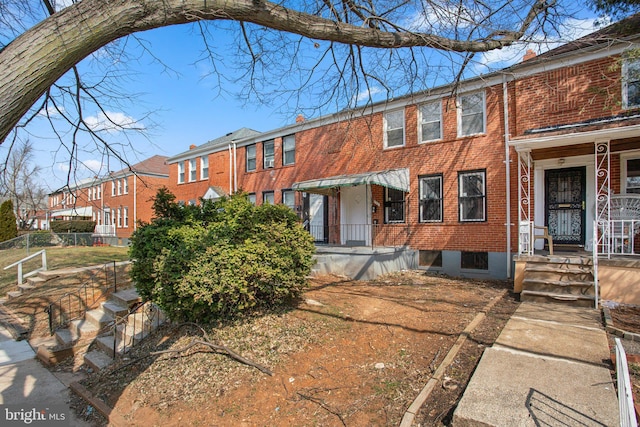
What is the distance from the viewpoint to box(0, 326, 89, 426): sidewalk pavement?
468cm

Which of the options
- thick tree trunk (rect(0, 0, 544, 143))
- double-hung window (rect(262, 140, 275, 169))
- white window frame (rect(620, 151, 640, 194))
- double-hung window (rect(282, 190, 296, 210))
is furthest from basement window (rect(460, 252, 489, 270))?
double-hung window (rect(262, 140, 275, 169))

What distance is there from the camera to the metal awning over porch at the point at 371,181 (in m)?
11.1

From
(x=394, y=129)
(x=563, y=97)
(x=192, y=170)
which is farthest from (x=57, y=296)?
(x=563, y=97)

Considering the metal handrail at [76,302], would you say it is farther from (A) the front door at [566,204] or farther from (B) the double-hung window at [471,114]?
(A) the front door at [566,204]

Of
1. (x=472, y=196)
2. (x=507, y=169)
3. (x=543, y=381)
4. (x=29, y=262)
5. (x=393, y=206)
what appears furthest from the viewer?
(x=29, y=262)

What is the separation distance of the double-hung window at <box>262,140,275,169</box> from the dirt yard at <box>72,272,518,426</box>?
40.5 feet

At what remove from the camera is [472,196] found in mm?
11227

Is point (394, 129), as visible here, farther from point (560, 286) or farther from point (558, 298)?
point (558, 298)

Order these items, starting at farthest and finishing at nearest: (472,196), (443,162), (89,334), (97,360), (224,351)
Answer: (443,162) < (472,196) < (89,334) < (97,360) < (224,351)

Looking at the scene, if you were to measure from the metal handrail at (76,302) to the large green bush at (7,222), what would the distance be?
841 inches

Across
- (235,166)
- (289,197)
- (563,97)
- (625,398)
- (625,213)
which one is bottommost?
(625,398)

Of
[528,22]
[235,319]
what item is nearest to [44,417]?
[235,319]

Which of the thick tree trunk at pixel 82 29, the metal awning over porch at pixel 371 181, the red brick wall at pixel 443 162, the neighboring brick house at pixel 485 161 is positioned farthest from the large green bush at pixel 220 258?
the metal awning over porch at pixel 371 181

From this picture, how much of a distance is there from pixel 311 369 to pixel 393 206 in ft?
30.8
